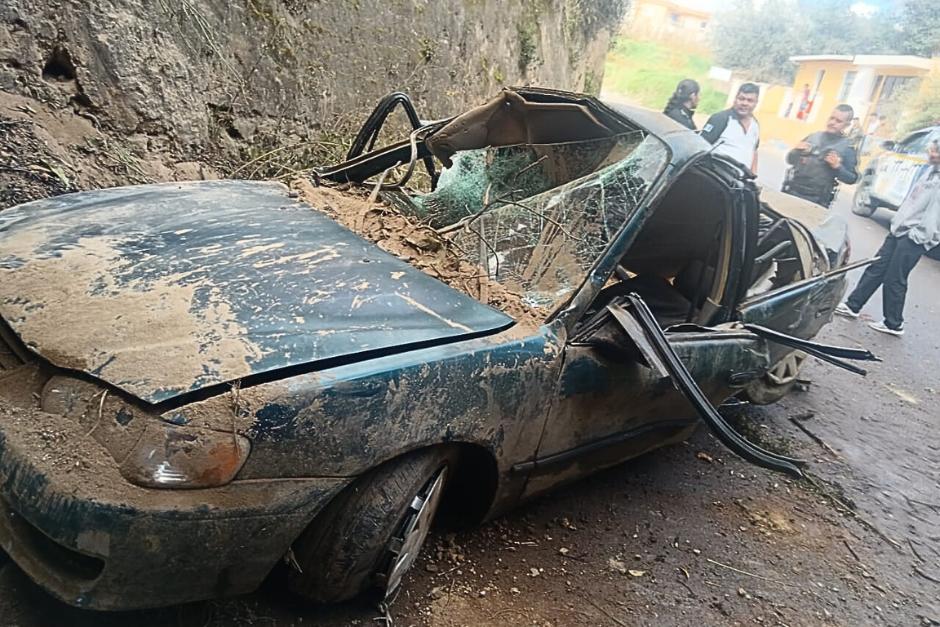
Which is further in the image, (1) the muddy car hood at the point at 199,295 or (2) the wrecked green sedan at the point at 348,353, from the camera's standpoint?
(1) the muddy car hood at the point at 199,295

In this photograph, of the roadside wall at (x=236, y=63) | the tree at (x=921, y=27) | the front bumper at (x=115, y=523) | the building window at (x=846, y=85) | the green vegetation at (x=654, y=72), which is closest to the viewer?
the front bumper at (x=115, y=523)

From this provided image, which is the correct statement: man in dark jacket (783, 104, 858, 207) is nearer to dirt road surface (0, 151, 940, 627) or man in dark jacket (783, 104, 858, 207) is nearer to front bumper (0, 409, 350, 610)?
dirt road surface (0, 151, 940, 627)

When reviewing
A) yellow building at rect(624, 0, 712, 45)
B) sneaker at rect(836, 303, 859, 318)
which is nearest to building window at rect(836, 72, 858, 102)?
yellow building at rect(624, 0, 712, 45)

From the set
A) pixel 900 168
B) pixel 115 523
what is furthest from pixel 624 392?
pixel 900 168

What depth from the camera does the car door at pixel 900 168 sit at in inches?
392

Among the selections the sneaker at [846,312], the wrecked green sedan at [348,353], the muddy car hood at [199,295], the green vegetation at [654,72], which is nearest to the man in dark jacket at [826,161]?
the sneaker at [846,312]

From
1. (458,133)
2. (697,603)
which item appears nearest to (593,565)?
(697,603)

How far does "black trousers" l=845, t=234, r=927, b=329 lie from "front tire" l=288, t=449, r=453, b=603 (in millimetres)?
5723

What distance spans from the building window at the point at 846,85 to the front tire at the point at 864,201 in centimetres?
1596

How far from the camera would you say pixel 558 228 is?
2.47 meters

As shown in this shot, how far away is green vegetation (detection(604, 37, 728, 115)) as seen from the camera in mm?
27922

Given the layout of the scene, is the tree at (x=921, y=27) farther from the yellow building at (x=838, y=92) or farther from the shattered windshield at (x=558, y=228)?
the shattered windshield at (x=558, y=228)

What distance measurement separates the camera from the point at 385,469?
6.05ft

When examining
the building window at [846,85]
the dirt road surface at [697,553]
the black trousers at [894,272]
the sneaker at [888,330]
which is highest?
the building window at [846,85]
